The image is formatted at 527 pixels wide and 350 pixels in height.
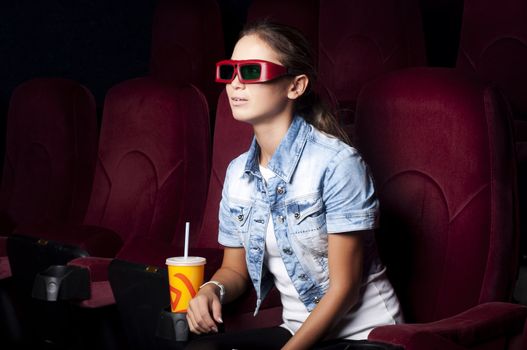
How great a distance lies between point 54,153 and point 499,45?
866mm

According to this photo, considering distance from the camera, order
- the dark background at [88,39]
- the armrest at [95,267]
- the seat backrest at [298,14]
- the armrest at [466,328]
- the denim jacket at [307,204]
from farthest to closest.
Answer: the dark background at [88,39] < the seat backrest at [298,14] < the armrest at [95,267] < the denim jacket at [307,204] < the armrest at [466,328]

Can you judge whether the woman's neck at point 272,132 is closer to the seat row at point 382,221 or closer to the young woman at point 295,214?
the young woman at point 295,214

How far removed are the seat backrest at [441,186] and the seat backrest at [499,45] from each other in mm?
565

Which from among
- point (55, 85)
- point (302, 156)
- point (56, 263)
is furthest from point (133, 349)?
point (55, 85)

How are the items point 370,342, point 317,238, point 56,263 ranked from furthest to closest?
point 56,263
point 317,238
point 370,342

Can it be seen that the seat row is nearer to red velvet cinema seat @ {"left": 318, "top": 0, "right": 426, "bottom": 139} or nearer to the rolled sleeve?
the rolled sleeve

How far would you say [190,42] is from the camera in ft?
6.51

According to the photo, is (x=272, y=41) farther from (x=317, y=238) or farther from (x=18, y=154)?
(x=18, y=154)

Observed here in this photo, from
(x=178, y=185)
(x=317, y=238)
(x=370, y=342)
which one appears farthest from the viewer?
(x=178, y=185)

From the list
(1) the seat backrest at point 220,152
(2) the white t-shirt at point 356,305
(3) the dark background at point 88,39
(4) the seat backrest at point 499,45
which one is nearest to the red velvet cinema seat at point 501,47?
(4) the seat backrest at point 499,45

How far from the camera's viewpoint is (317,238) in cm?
86

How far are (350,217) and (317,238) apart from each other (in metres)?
0.05

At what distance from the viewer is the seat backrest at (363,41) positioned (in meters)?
1.65

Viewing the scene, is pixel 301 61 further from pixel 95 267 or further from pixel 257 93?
pixel 95 267
